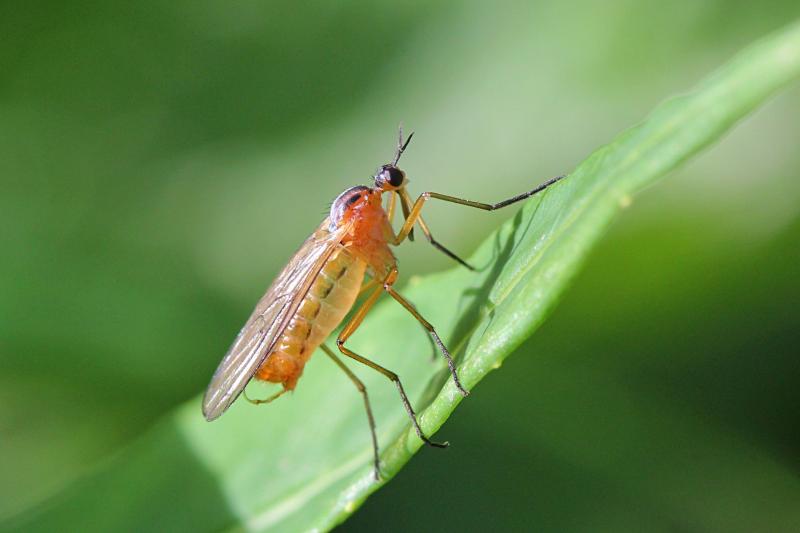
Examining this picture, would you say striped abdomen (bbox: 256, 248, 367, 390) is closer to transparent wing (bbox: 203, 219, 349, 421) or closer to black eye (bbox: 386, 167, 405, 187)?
transparent wing (bbox: 203, 219, 349, 421)

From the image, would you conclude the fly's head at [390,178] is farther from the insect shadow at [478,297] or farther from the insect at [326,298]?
the insect shadow at [478,297]

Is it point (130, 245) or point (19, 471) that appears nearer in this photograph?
point (19, 471)

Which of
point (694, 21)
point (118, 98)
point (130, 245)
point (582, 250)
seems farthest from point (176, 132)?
point (582, 250)

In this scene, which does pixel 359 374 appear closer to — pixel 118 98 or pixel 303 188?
pixel 303 188

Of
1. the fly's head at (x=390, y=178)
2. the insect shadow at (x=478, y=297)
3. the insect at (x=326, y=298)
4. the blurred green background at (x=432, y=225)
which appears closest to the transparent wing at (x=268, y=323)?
the insect at (x=326, y=298)

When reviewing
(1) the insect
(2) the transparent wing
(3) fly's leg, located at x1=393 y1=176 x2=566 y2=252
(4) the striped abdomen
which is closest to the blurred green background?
(3) fly's leg, located at x1=393 y1=176 x2=566 y2=252

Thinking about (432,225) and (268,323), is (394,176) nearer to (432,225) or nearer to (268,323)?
(268,323)
